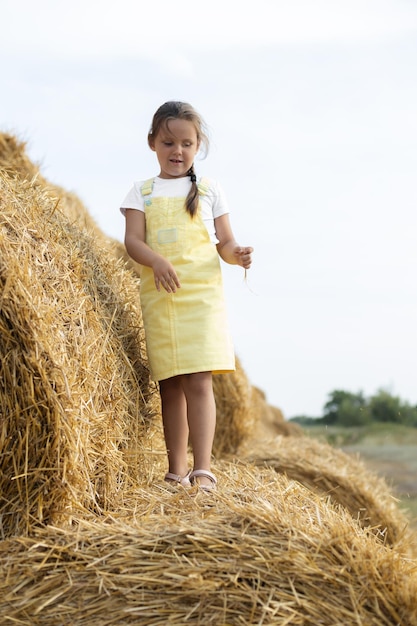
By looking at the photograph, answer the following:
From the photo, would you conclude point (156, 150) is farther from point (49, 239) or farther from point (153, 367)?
point (153, 367)

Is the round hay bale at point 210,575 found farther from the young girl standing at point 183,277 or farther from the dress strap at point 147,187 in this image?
the dress strap at point 147,187

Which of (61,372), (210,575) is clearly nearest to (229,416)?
Answer: (61,372)

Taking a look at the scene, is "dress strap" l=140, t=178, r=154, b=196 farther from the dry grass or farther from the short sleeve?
the dry grass

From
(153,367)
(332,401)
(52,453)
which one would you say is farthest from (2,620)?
(332,401)

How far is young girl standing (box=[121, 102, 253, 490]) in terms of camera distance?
11.2 feet

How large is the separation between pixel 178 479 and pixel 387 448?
9.15m

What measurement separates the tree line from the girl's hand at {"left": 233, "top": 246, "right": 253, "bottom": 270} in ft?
39.6

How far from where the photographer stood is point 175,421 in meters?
3.60

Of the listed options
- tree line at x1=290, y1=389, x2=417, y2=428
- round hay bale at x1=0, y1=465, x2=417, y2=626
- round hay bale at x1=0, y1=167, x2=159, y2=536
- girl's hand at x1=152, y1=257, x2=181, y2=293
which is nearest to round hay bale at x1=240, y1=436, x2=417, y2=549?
round hay bale at x1=0, y1=167, x2=159, y2=536

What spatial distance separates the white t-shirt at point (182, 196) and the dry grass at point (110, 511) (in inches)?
12.2

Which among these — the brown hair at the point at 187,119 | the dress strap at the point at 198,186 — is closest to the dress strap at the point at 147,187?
the dress strap at the point at 198,186

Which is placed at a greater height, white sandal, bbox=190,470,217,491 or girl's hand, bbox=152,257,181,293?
girl's hand, bbox=152,257,181,293

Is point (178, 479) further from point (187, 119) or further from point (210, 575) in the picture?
point (187, 119)

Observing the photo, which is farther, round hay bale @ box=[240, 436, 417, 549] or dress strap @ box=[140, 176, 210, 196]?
round hay bale @ box=[240, 436, 417, 549]
